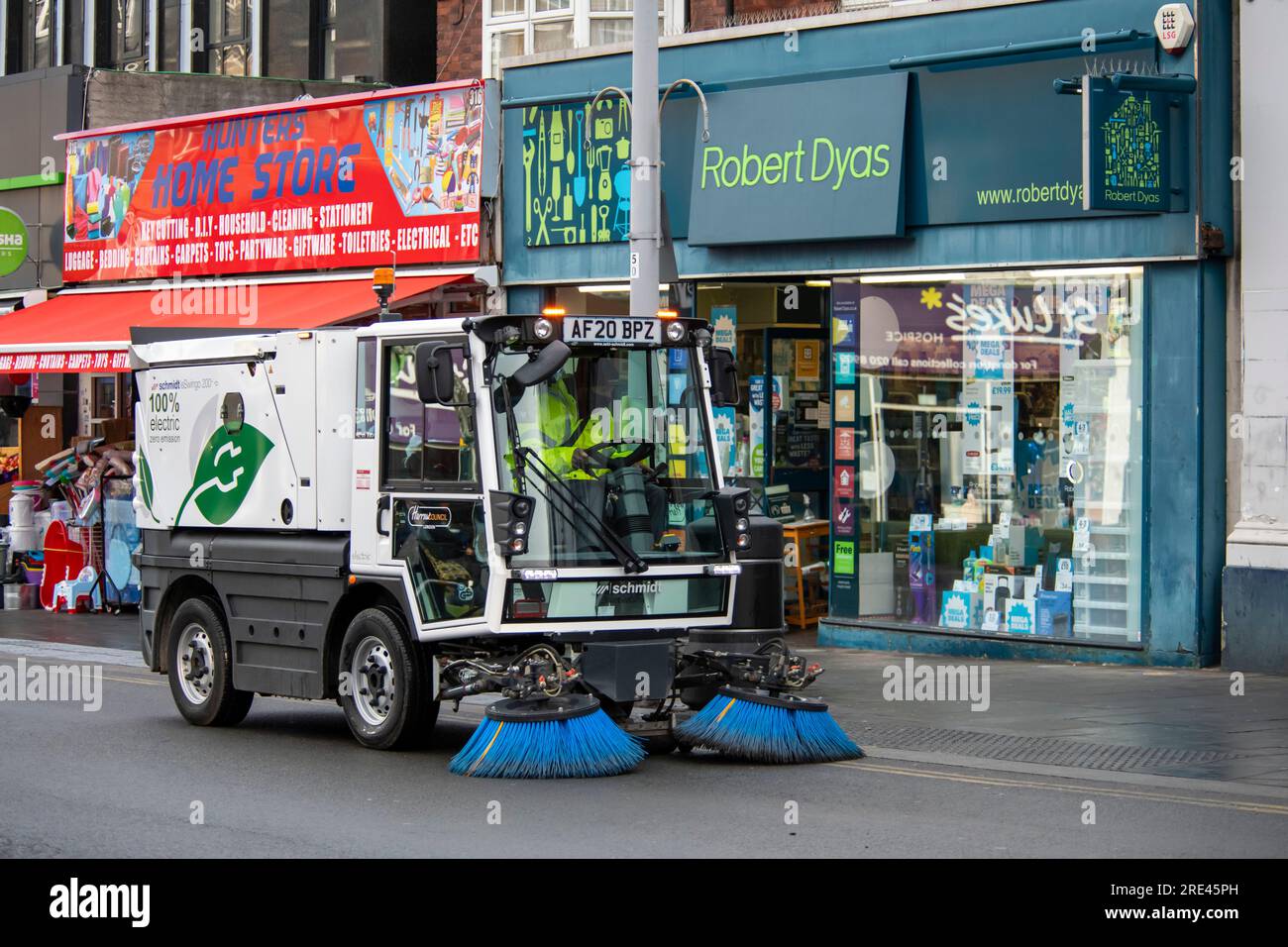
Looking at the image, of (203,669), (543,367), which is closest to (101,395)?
(203,669)

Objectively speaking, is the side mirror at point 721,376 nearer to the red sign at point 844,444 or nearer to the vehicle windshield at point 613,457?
the vehicle windshield at point 613,457

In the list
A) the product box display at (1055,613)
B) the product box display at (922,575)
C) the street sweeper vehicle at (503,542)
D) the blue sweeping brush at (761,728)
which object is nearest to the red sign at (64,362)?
the street sweeper vehicle at (503,542)

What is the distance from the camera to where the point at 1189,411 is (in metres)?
14.8

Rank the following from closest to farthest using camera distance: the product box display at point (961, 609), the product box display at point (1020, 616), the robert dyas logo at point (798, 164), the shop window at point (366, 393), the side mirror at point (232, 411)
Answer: the shop window at point (366, 393)
the side mirror at point (232, 411)
the product box display at point (1020, 616)
the product box display at point (961, 609)
the robert dyas logo at point (798, 164)

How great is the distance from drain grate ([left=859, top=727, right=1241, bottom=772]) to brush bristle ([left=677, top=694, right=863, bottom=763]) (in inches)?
39.7

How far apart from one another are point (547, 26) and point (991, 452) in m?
7.97

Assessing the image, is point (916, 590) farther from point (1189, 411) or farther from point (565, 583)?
point (565, 583)

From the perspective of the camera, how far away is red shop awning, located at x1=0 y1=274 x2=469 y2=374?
1988 cm

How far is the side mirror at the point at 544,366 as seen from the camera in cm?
1016

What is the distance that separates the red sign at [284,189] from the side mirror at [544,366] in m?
9.63

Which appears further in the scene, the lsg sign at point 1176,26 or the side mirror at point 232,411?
the lsg sign at point 1176,26

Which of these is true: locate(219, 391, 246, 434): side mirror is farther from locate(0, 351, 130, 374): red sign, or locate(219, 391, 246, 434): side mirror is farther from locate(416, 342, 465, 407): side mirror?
locate(0, 351, 130, 374): red sign

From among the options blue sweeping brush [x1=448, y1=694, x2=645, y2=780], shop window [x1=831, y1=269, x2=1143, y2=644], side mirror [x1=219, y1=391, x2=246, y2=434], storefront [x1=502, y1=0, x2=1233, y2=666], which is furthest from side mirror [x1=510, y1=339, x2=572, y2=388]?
shop window [x1=831, y1=269, x2=1143, y2=644]
